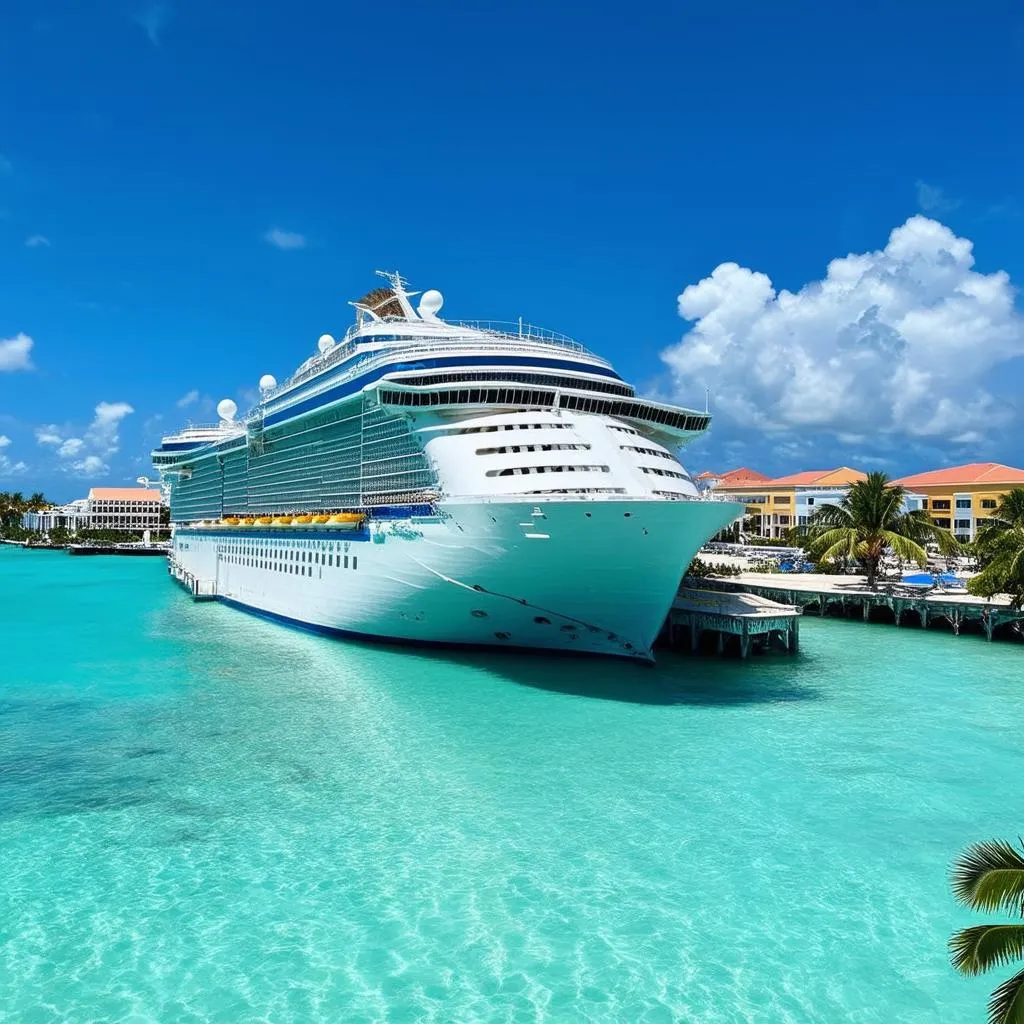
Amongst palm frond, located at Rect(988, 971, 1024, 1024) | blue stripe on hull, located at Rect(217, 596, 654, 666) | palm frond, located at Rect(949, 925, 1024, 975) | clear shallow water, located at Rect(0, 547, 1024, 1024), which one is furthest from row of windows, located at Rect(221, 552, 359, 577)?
palm frond, located at Rect(988, 971, 1024, 1024)

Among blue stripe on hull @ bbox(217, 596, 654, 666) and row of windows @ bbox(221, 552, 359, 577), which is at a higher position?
row of windows @ bbox(221, 552, 359, 577)

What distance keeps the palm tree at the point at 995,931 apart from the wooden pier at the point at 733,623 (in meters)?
24.5

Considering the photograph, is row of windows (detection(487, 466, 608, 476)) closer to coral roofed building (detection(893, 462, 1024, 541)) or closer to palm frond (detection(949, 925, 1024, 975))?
palm frond (detection(949, 925, 1024, 975))

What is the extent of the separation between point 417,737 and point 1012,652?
26.6 meters

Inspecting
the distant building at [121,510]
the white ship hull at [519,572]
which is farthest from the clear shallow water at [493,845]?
the distant building at [121,510]

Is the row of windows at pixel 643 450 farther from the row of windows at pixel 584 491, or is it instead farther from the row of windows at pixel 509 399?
the row of windows at pixel 584 491

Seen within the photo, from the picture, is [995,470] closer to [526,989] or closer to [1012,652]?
[1012,652]

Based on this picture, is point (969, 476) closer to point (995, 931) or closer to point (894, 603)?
point (894, 603)

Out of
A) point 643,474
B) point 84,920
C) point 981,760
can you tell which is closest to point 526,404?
point 643,474

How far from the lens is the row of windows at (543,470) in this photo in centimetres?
2317

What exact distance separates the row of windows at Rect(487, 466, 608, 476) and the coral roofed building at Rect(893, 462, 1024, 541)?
69438 millimetres

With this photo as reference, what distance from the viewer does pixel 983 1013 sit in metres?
9.05

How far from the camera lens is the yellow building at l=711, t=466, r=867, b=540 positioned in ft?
323

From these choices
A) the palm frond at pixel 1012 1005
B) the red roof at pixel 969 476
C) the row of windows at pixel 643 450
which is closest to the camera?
the palm frond at pixel 1012 1005
